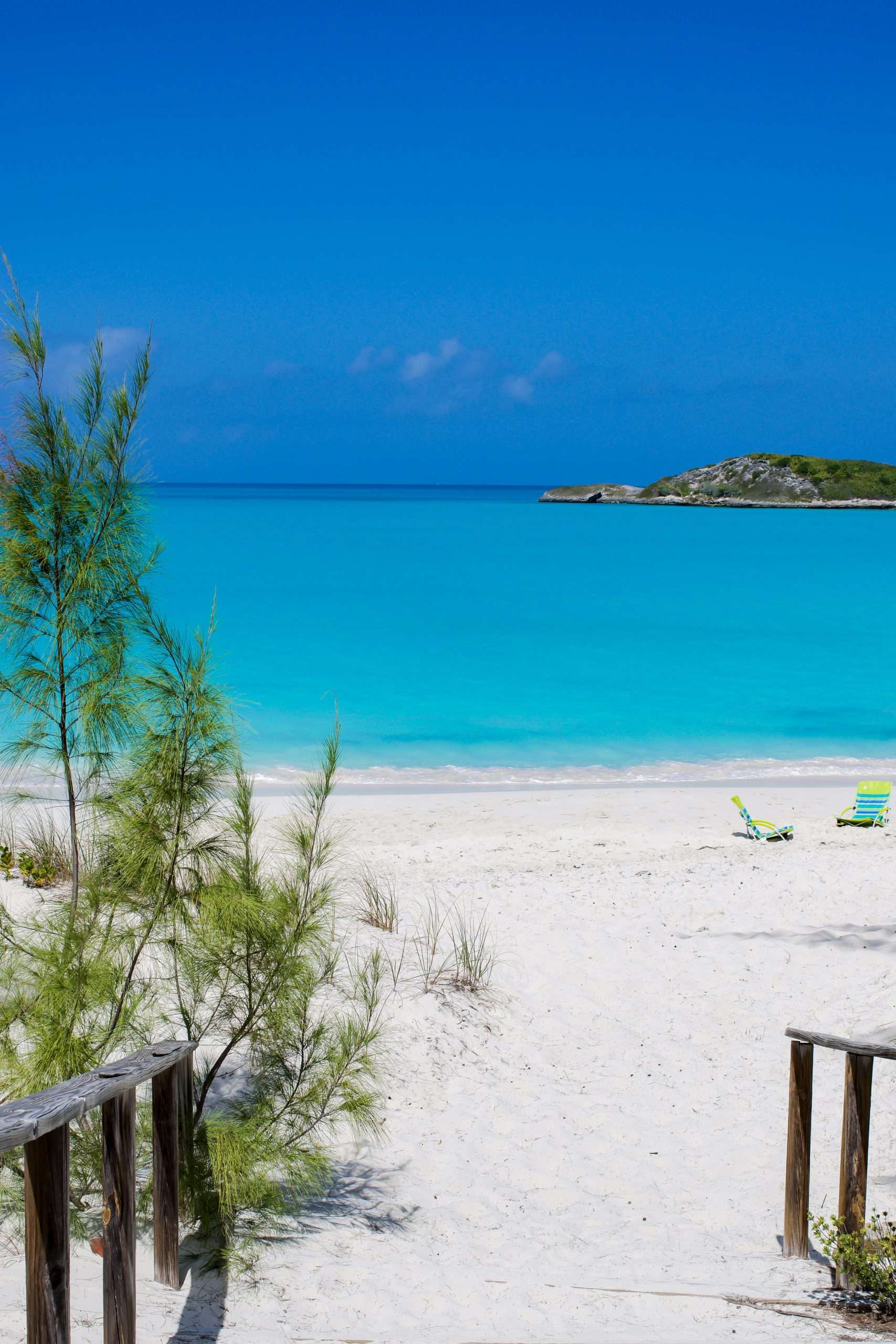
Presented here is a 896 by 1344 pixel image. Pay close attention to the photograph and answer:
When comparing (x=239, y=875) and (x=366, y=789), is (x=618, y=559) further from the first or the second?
(x=239, y=875)

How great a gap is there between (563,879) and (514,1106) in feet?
11.5

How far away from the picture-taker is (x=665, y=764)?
16.5 m

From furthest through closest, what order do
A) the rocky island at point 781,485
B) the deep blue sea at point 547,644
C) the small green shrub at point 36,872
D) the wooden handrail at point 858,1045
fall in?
the rocky island at point 781,485 < the deep blue sea at point 547,644 < the small green shrub at point 36,872 < the wooden handrail at point 858,1045

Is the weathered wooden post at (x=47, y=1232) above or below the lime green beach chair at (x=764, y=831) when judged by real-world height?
above

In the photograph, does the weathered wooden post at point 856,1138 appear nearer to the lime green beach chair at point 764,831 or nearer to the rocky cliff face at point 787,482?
the lime green beach chair at point 764,831

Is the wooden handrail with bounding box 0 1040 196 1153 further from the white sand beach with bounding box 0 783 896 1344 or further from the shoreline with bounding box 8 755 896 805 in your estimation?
the shoreline with bounding box 8 755 896 805

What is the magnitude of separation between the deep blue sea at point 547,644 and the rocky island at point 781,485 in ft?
107

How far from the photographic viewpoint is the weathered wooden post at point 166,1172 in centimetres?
395

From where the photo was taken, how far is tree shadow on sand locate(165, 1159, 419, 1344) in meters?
3.88

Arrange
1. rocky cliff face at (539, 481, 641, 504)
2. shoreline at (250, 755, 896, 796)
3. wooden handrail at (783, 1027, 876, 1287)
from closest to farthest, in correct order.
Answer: wooden handrail at (783, 1027, 876, 1287), shoreline at (250, 755, 896, 796), rocky cliff face at (539, 481, 641, 504)

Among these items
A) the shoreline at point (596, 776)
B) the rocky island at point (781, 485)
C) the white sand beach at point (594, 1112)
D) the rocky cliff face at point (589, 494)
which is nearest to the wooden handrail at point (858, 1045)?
the white sand beach at point (594, 1112)

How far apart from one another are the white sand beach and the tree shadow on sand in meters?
0.02

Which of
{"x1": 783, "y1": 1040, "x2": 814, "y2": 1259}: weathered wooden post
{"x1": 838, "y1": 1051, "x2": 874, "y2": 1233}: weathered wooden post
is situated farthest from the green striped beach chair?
{"x1": 838, "y1": 1051, "x2": 874, "y2": 1233}: weathered wooden post

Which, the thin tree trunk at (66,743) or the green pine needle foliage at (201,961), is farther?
the thin tree trunk at (66,743)
